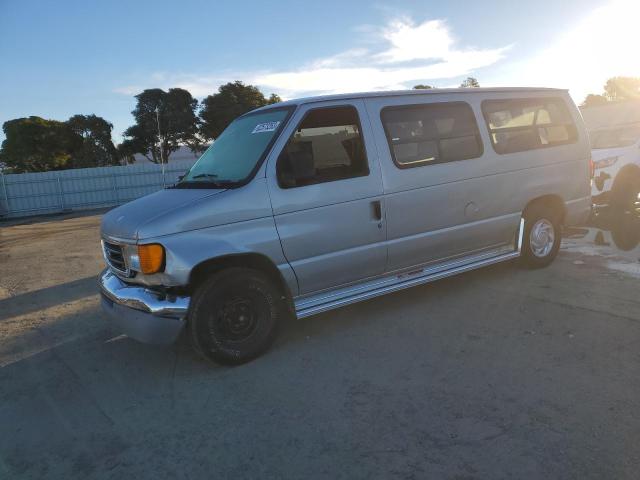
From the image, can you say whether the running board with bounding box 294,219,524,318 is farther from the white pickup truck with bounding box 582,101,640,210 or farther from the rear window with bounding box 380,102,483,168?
the white pickup truck with bounding box 582,101,640,210

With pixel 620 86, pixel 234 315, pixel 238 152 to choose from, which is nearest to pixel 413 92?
pixel 238 152

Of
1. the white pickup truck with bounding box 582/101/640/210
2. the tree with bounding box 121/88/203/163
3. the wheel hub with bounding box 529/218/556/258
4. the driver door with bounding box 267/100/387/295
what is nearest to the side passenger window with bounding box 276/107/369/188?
the driver door with bounding box 267/100/387/295

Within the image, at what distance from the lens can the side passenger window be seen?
4.01 m

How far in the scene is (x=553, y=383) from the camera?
328 centimetres

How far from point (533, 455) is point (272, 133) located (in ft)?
9.91

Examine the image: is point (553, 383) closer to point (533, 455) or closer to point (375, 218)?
point (533, 455)

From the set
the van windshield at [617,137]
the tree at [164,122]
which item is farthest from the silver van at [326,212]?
the tree at [164,122]

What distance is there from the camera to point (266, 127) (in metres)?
4.30

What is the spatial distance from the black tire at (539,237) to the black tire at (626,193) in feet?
13.9


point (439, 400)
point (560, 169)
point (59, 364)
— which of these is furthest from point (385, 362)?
point (560, 169)

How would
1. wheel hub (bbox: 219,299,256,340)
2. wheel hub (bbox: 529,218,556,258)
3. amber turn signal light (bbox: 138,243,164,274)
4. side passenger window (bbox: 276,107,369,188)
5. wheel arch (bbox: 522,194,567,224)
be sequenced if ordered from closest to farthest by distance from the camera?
amber turn signal light (bbox: 138,243,164,274)
wheel hub (bbox: 219,299,256,340)
side passenger window (bbox: 276,107,369,188)
wheel arch (bbox: 522,194,567,224)
wheel hub (bbox: 529,218,556,258)

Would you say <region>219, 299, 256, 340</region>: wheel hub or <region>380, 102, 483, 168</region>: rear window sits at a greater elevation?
<region>380, 102, 483, 168</region>: rear window

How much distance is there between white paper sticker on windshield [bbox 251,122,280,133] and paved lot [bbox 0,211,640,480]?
190cm

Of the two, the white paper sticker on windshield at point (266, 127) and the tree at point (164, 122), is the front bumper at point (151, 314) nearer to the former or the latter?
the white paper sticker on windshield at point (266, 127)
